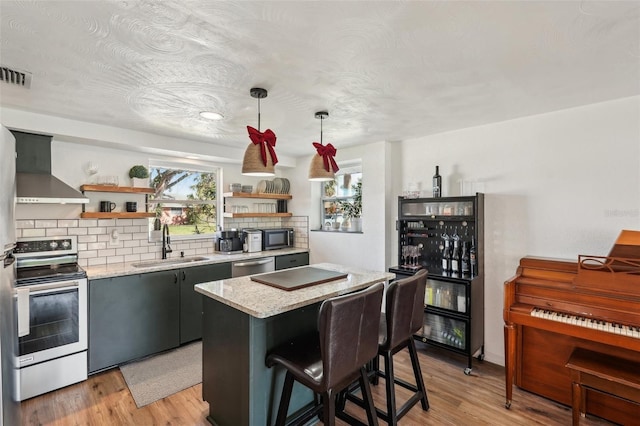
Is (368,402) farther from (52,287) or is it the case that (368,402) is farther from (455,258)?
(52,287)

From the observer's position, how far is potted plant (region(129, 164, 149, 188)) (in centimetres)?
343

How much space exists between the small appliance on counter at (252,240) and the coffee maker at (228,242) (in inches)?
3.2

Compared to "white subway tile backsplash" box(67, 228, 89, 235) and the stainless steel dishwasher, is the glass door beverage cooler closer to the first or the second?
the stainless steel dishwasher

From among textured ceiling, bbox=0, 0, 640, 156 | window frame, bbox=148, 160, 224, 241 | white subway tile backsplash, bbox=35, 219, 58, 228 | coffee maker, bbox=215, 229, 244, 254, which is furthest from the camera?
coffee maker, bbox=215, 229, 244, 254

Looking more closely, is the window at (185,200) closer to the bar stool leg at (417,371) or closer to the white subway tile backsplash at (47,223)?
the white subway tile backsplash at (47,223)

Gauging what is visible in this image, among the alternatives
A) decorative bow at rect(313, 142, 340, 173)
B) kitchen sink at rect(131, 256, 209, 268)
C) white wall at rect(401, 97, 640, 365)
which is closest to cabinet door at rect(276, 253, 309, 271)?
kitchen sink at rect(131, 256, 209, 268)

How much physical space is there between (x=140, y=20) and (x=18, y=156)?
2.27 metres

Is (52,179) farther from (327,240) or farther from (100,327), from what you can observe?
(327,240)

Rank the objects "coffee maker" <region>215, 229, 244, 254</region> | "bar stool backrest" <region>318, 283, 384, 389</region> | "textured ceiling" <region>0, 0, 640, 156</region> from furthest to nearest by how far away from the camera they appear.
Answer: "coffee maker" <region>215, 229, 244, 254</region>, "bar stool backrest" <region>318, 283, 384, 389</region>, "textured ceiling" <region>0, 0, 640, 156</region>

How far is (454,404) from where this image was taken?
2350mm

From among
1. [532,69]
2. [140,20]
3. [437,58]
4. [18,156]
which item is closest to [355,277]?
[437,58]

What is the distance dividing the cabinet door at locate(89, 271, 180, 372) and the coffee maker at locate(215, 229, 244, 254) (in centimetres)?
89

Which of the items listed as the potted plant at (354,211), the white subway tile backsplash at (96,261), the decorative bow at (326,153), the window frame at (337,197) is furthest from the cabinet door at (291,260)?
the decorative bow at (326,153)

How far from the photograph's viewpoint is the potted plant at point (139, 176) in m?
3.43
